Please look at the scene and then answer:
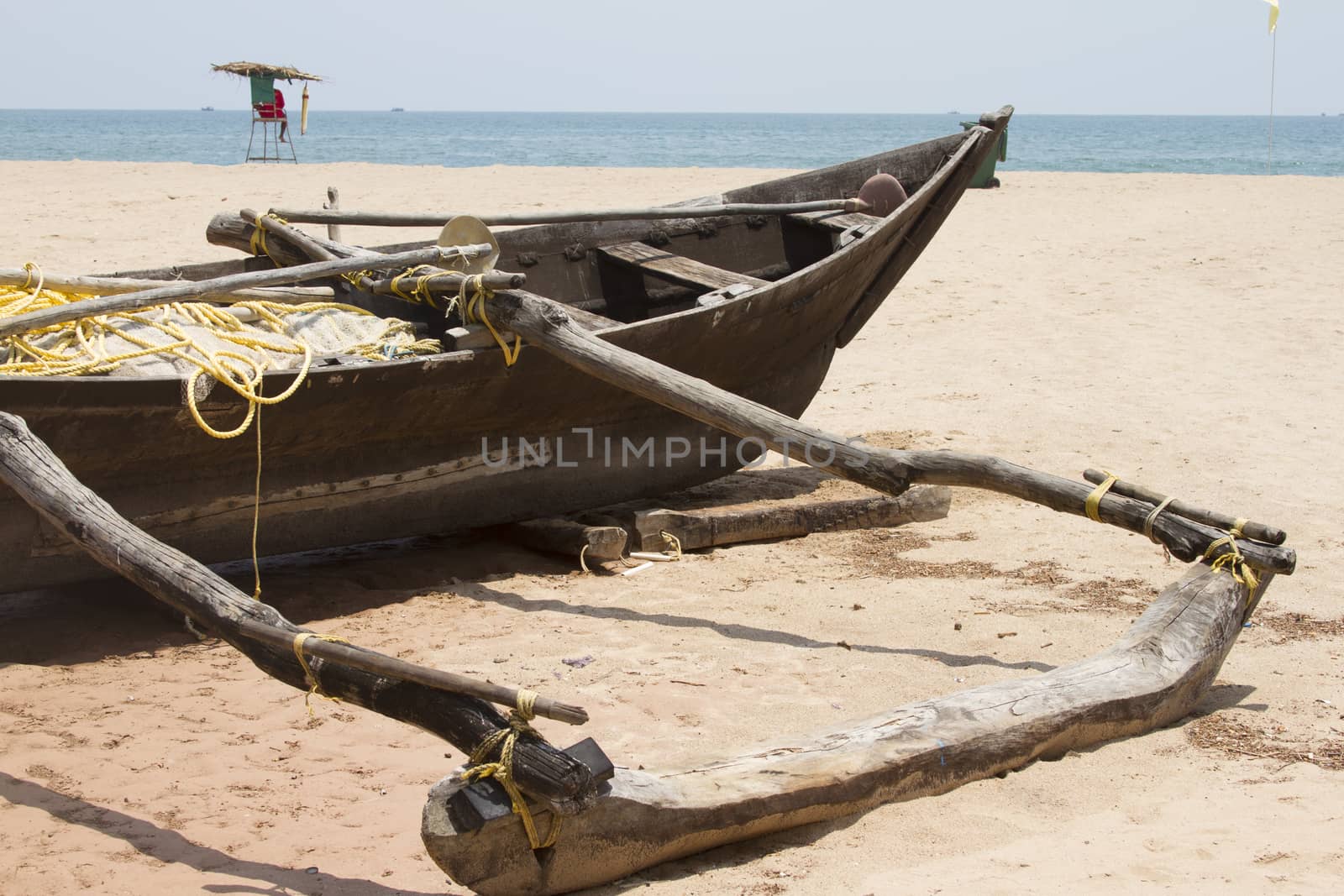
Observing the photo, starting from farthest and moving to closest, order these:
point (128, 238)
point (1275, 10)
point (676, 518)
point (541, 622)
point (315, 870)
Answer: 1. point (1275, 10)
2. point (128, 238)
3. point (676, 518)
4. point (541, 622)
5. point (315, 870)

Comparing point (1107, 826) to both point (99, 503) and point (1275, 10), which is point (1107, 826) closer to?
point (99, 503)

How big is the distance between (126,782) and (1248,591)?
3199mm

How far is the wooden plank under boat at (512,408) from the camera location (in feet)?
12.3

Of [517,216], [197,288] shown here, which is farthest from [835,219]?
[197,288]

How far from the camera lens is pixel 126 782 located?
3018mm

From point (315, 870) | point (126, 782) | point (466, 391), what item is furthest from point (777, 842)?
point (466, 391)

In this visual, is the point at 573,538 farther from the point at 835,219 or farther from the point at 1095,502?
the point at 835,219

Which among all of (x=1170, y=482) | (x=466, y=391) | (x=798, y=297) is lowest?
(x=1170, y=482)

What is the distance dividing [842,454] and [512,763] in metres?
1.90

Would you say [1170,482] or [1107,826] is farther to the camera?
[1170,482]

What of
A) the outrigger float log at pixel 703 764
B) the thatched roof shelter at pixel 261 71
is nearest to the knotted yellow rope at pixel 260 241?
the outrigger float log at pixel 703 764

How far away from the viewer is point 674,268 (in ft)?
19.7

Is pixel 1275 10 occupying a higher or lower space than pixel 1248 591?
higher

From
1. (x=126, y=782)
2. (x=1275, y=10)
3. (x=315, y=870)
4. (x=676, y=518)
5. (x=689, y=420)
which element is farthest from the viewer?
(x=1275, y=10)
